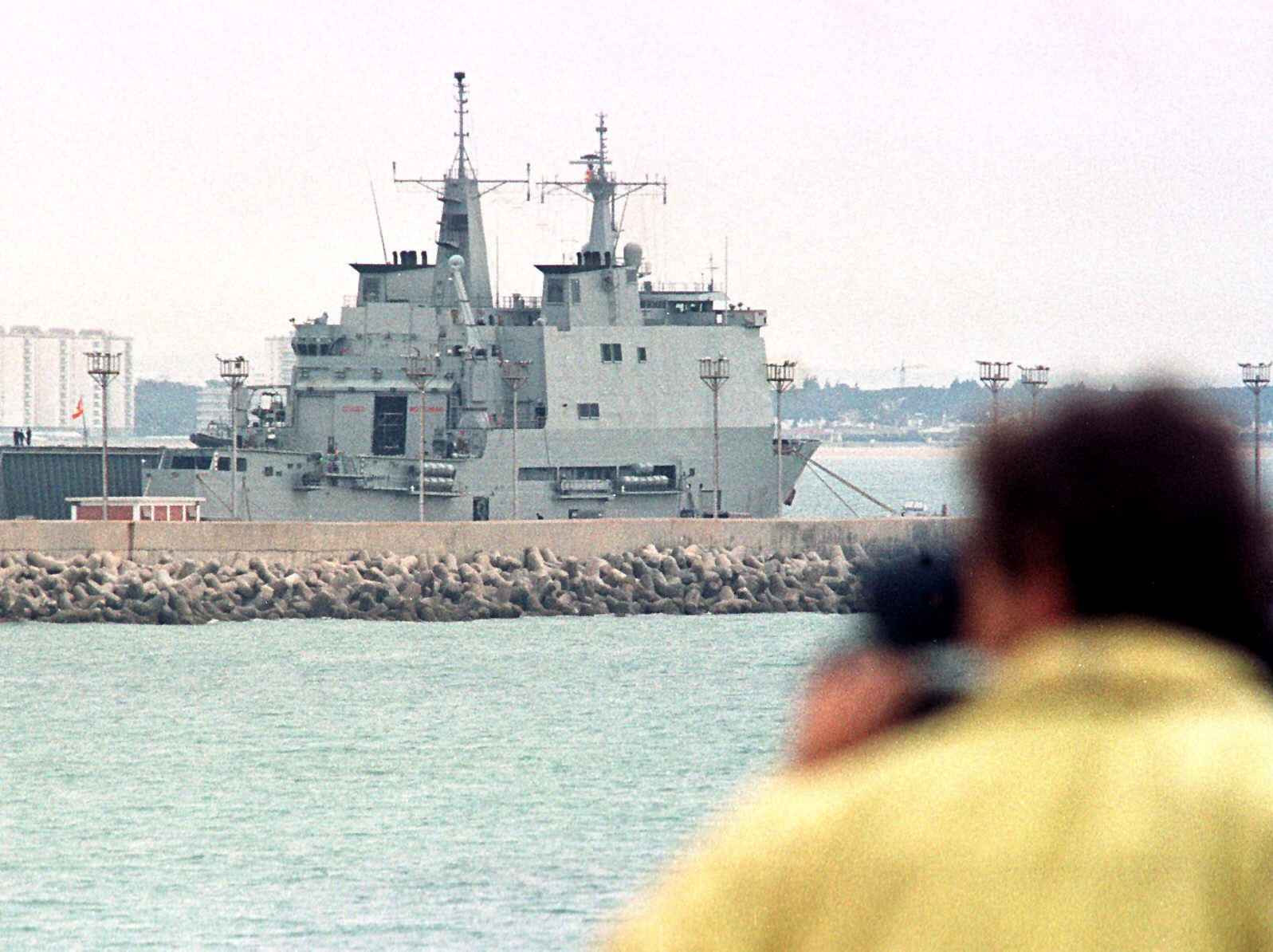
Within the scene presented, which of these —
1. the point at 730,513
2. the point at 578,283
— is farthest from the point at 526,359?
the point at 730,513

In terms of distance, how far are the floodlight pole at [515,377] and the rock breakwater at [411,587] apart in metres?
5.50

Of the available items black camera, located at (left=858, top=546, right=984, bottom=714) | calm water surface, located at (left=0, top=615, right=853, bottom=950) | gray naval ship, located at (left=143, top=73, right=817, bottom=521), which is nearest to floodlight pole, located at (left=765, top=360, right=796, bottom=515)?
gray naval ship, located at (left=143, top=73, right=817, bottom=521)

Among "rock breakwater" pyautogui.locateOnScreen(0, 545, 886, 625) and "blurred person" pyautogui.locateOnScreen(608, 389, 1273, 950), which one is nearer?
"blurred person" pyautogui.locateOnScreen(608, 389, 1273, 950)

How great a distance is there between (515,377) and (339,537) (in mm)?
8341

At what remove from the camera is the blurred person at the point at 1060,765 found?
1.27 meters

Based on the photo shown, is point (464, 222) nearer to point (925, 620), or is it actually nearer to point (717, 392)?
point (717, 392)

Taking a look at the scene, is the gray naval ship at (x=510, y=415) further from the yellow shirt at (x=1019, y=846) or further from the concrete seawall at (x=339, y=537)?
the yellow shirt at (x=1019, y=846)

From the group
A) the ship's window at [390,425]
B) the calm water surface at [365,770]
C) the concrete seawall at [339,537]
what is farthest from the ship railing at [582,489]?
the calm water surface at [365,770]

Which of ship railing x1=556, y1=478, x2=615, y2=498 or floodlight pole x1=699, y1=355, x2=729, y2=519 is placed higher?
floodlight pole x1=699, y1=355, x2=729, y2=519

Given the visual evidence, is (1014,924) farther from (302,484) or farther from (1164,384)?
(302,484)

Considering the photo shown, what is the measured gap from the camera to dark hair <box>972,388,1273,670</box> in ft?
4.62

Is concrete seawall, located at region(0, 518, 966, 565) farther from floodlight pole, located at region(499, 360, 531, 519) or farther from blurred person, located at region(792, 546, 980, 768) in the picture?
blurred person, located at region(792, 546, 980, 768)

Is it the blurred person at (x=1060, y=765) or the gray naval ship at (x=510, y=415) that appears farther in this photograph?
the gray naval ship at (x=510, y=415)

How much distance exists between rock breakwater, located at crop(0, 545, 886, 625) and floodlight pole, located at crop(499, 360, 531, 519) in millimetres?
5501
